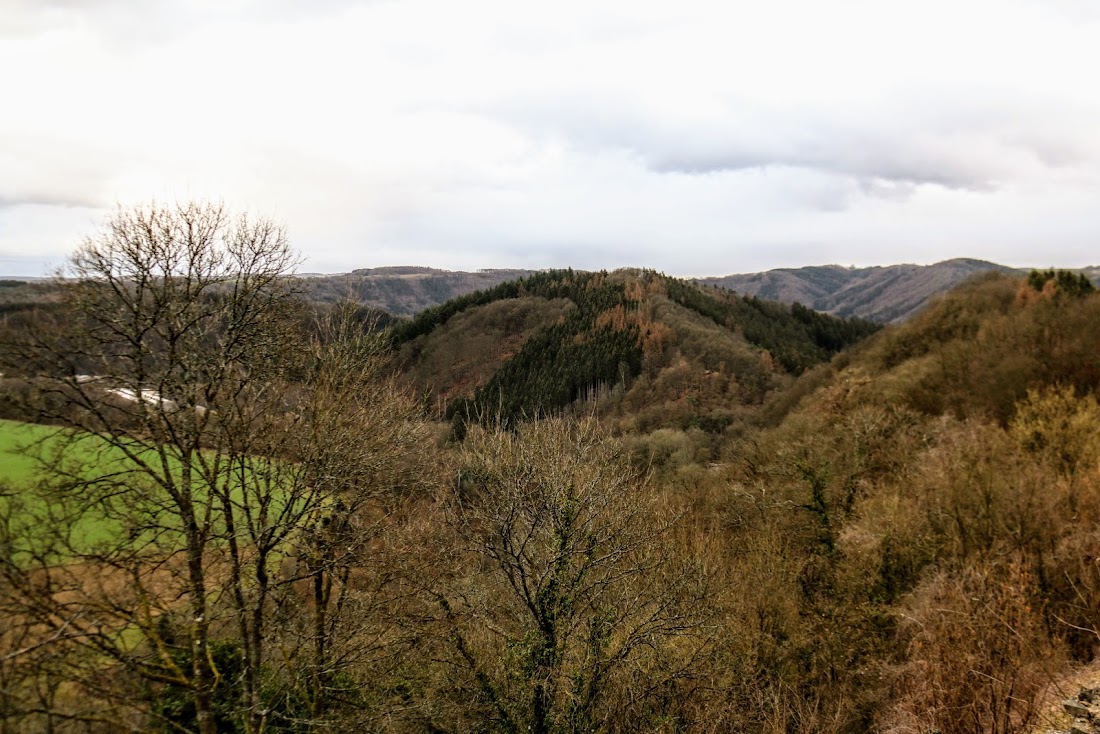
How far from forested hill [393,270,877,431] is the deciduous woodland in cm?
3970

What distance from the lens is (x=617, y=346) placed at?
92250 mm

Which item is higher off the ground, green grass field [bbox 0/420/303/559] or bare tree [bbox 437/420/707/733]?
green grass field [bbox 0/420/303/559]

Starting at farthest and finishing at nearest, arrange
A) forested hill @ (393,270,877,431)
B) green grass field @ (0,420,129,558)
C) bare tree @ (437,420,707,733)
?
forested hill @ (393,270,877,431) < bare tree @ (437,420,707,733) < green grass field @ (0,420,129,558)

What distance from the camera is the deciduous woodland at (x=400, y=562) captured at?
923cm

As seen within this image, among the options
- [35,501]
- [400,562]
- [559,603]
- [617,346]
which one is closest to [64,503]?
[35,501]

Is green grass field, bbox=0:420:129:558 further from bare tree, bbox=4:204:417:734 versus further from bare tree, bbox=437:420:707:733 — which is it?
bare tree, bbox=437:420:707:733

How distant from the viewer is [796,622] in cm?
1338

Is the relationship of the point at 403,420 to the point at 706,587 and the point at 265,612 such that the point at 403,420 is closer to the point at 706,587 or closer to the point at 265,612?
the point at 265,612

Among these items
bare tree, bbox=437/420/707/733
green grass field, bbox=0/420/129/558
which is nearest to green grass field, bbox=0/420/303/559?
green grass field, bbox=0/420/129/558

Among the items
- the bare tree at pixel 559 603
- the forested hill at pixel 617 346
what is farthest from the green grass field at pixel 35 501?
Result: the forested hill at pixel 617 346

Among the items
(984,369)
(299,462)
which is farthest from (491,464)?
(984,369)

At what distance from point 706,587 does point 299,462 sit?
9.68 metres

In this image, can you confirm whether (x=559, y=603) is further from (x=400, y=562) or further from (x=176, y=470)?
(x=176, y=470)

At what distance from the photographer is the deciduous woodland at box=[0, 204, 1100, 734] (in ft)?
30.3
